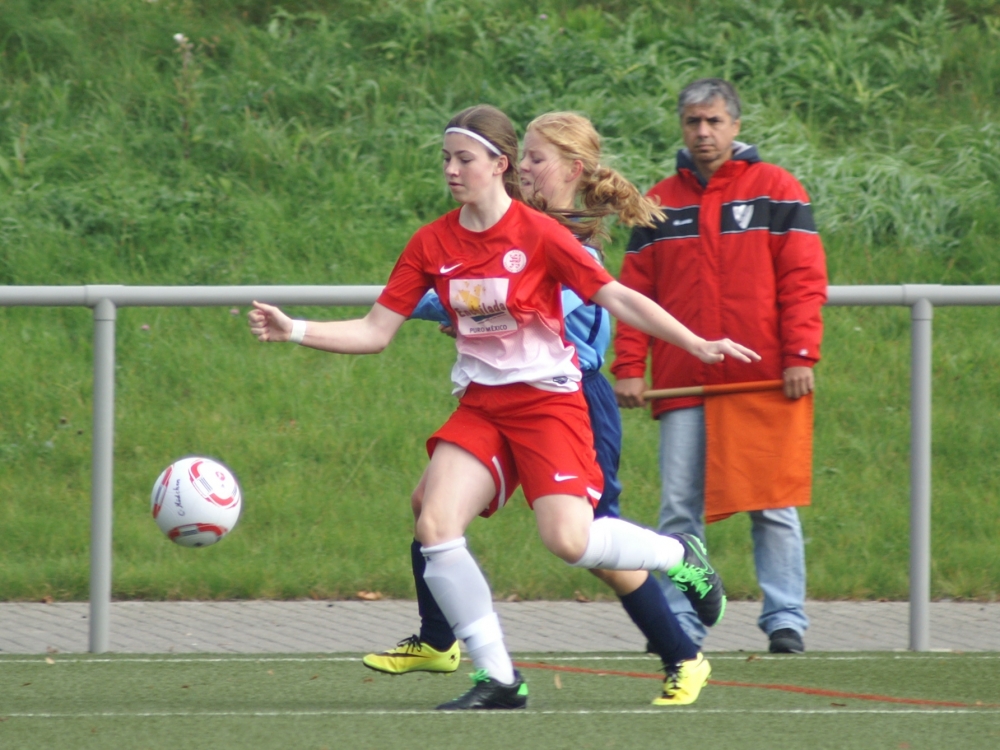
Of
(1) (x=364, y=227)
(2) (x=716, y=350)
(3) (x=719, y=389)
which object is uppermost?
(1) (x=364, y=227)

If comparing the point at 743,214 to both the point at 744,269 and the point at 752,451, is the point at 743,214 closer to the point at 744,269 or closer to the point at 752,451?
the point at 744,269

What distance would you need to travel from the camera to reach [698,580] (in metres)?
4.70

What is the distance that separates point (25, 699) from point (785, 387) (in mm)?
2818

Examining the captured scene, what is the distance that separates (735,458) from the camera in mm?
5438

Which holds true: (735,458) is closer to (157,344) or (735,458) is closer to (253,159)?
(157,344)

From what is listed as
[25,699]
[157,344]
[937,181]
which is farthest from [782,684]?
[937,181]

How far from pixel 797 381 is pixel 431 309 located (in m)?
1.48

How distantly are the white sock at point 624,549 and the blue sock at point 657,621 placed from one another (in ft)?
0.27

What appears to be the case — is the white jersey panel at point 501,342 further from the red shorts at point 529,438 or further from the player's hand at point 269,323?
the player's hand at point 269,323

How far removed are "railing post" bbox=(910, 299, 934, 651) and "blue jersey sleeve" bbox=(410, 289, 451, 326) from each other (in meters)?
2.05

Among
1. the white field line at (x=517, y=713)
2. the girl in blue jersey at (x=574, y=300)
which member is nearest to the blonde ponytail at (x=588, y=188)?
the girl in blue jersey at (x=574, y=300)

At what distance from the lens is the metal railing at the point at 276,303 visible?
560cm

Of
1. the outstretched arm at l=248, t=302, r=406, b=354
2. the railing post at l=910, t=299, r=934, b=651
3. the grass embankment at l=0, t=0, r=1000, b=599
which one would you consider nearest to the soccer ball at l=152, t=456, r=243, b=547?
the outstretched arm at l=248, t=302, r=406, b=354

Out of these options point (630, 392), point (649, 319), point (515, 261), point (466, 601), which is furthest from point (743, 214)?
point (466, 601)
